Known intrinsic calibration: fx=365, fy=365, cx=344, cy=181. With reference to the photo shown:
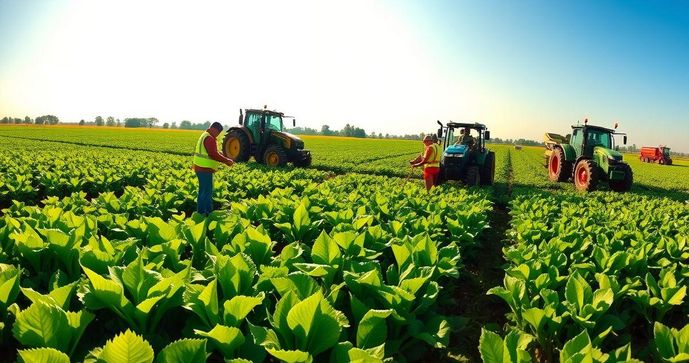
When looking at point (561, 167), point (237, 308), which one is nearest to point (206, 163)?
point (237, 308)

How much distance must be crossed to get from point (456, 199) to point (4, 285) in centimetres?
763

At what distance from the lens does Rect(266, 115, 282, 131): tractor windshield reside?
680 inches

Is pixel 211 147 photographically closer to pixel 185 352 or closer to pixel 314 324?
pixel 314 324

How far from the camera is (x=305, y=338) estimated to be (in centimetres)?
206

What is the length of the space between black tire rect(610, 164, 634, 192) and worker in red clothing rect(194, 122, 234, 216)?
14777 mm

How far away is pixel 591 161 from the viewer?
14156 mm

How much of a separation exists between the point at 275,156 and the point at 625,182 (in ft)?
46.8

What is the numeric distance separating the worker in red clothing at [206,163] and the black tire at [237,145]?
970cm

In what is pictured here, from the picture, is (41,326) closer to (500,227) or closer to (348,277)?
(348,277)

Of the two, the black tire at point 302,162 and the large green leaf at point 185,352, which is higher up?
the black tire at point 302,162

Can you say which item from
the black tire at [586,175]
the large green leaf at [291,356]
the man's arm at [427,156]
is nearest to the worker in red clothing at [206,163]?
the man's arm at [427,156]

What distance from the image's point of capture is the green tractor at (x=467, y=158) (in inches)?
476

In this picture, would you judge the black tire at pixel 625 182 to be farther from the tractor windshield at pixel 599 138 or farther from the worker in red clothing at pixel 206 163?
the worker in red clothing at pixel 206 163

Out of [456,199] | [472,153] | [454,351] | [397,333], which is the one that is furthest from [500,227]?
[397,333]
